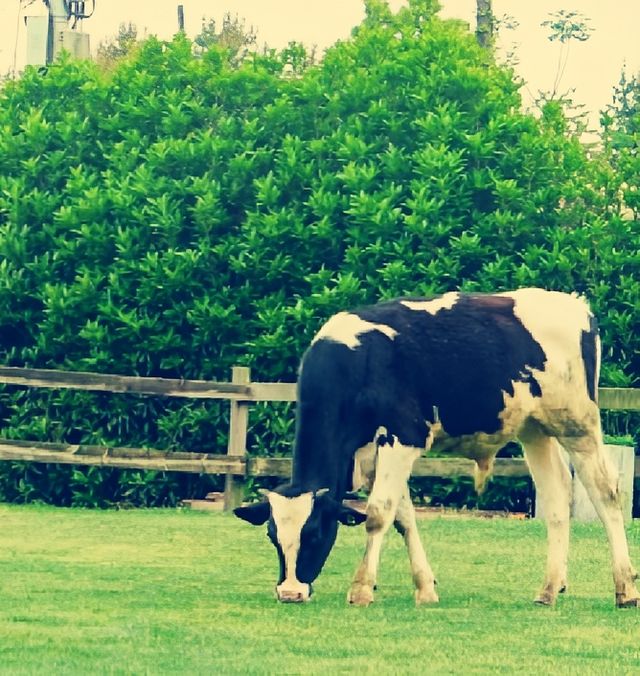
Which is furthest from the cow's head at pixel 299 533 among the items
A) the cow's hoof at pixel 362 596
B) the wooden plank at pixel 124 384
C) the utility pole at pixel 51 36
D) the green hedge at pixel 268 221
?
the utility pole at pixel 51 36

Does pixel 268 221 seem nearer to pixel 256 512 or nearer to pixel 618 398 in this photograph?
pixel 618 398

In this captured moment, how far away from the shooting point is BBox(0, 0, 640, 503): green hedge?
19.1m

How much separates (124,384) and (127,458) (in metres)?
0.75

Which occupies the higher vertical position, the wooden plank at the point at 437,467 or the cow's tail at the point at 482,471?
the cow's tail at the point at 482,471

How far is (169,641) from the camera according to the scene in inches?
369

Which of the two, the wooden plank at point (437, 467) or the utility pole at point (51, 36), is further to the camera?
the utility pole at point (51, 36)

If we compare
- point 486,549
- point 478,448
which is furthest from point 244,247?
point 478,448

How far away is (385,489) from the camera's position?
1154 cm

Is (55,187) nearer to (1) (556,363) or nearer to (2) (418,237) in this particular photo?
(2) (418,237)

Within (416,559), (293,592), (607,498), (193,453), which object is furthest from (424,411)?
(193,453)

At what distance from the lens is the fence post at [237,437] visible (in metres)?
18.3

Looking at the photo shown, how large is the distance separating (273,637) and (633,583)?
2.80 meters

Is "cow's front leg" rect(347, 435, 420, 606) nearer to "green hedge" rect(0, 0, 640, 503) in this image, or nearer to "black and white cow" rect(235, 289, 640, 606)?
"black and white cow" rect(235, 289, 640, 606)

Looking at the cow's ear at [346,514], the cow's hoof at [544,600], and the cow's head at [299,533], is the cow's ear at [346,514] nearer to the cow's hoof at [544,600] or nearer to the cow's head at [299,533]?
the cow's head at [299,533]
